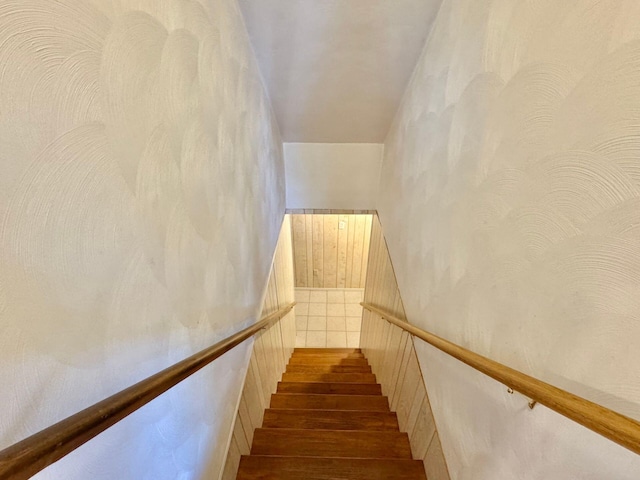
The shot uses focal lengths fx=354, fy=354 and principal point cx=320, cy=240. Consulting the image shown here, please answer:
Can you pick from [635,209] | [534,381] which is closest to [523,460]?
[534,381]

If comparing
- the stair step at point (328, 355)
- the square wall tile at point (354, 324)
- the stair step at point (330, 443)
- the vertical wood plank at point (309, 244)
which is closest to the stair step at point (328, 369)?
the stair step at point (328, 355)

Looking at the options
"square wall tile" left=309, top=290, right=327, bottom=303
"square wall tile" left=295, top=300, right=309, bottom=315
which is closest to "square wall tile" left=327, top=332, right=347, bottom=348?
"square wall tile" left=295, top=300, right=309, bottom=315

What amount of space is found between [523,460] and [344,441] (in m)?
1.41

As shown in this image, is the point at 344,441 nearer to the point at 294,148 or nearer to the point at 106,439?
the point at 106,439

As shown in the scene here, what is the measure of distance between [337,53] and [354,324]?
15.6ft

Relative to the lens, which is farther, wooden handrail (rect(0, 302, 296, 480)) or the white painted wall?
the white painted wall

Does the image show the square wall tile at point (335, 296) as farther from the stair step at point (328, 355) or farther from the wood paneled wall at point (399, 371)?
the wood paneled wall at point (399, 371)

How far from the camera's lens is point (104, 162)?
2.19 feet

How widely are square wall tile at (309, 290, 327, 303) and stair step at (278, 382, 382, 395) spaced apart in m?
3.21

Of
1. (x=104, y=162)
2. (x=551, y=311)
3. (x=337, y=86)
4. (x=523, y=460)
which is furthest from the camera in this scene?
(x=337, y=86)

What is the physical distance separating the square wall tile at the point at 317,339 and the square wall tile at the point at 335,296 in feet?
2.28

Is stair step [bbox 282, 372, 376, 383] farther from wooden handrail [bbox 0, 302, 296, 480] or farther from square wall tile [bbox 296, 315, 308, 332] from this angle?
wooden handrail [bbox 0, 302, 296, 480]

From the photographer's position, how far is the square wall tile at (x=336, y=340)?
5.75 meters

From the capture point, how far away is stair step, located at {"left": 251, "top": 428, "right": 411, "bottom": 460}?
204 cm
